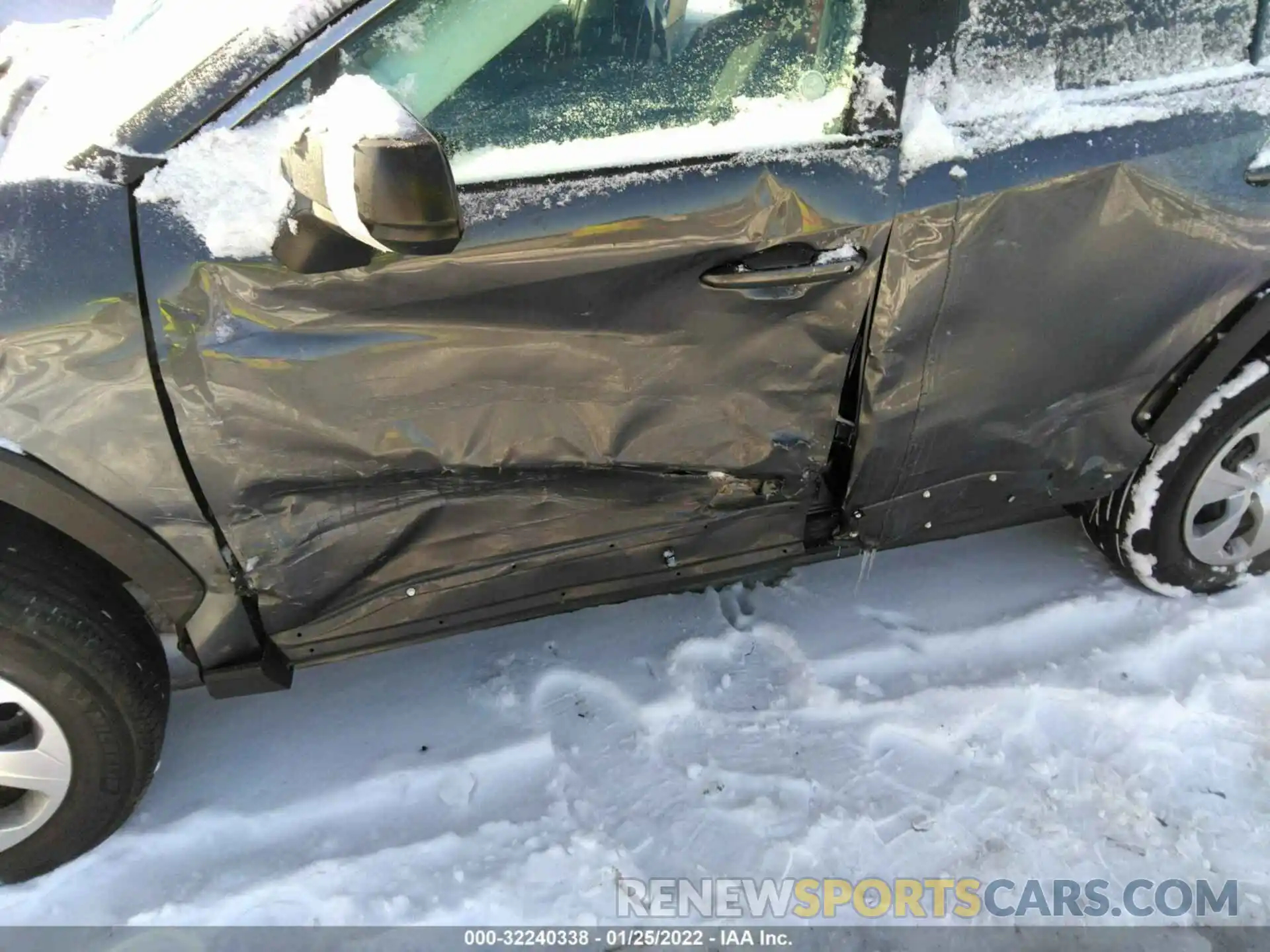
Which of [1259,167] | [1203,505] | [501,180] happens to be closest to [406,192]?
[501,180]

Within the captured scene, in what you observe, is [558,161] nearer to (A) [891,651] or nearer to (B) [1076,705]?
(A) [891,651]

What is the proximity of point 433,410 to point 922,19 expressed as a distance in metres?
1.15

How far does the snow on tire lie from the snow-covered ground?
130mm

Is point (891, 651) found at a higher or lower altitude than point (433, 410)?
lower

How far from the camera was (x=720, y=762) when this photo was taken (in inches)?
85.6

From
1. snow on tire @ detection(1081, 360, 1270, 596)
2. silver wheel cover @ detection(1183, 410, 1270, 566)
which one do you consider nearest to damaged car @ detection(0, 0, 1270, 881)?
snow on tire @ detection(1081, 360, 1270, 596)

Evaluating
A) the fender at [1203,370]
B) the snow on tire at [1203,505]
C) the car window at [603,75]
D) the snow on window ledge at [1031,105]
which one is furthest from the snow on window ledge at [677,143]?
the snow on tire at [1203,505]

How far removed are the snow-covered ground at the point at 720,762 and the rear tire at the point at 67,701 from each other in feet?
0.55

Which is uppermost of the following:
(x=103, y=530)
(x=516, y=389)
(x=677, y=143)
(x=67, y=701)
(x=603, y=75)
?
(x=603, y=75)

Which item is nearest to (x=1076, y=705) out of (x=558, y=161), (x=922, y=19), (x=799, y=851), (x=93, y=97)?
(x=799, y=851)

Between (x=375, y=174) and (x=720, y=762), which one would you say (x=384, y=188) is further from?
(x=720, y=762)

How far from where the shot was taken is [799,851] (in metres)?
2.00

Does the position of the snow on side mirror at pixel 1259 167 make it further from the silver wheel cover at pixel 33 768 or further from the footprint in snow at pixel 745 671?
the silver wheel cover at pixel 33 768

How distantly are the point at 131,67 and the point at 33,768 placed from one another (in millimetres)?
1346
